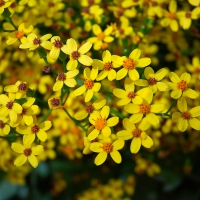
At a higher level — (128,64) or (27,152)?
(128,64)

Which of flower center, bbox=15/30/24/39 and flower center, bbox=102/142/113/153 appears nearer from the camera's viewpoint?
flower center, bbox=102/142/113/153


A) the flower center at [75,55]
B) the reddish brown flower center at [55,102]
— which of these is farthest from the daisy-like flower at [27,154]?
the flower center at [75,55]

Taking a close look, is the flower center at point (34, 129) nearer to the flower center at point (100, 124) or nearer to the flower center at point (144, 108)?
the flower center at point (100, 124)

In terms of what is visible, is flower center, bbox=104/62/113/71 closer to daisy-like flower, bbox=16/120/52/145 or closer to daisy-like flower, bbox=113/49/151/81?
daisy-like flower, bbox=113/49/151/81

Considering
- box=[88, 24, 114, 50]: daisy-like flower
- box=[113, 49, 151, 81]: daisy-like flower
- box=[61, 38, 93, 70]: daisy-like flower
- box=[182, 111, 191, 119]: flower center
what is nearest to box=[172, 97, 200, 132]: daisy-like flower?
box=[182, 111, 191, 119]: flower center

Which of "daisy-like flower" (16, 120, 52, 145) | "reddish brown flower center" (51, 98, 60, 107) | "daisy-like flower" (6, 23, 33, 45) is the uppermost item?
"daisy-like flower" (6, 23, 33, 45)

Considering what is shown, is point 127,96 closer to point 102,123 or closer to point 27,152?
point 102,123

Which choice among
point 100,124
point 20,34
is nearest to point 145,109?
point 100,124
